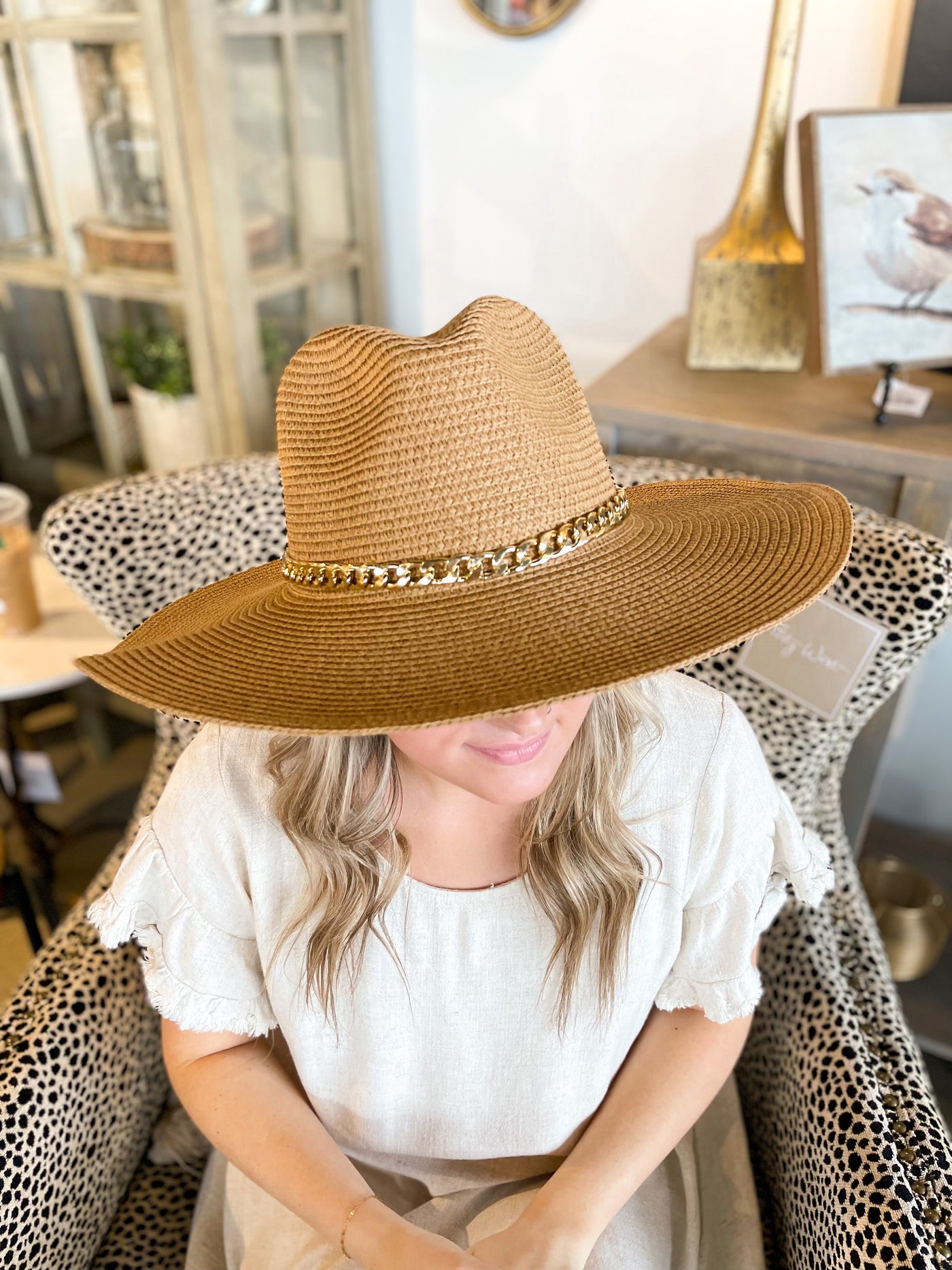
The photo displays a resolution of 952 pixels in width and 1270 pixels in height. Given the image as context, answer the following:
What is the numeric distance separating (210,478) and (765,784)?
0.70 meters

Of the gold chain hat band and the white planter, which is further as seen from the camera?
the white planter

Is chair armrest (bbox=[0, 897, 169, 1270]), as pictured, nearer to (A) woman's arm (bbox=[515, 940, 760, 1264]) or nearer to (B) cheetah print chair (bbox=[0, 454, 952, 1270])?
(B) cheetah print chair (bbox=[0, 454, 952, 1270])

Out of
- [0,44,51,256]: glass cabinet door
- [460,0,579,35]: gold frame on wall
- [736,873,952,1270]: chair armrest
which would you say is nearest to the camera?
[736,873,952,1270]: chair armrest

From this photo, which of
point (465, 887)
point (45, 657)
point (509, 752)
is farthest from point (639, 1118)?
point (45, 657)

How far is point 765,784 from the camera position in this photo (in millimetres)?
843

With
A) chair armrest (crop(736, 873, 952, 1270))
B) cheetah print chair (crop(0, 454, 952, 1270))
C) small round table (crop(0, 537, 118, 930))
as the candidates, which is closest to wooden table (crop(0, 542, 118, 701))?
small round table (crop(0, 537, 118, 930))

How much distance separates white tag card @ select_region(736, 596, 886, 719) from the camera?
931 mm

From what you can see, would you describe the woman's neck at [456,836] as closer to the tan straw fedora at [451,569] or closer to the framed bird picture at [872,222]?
the tan straw fedora at [451,569]

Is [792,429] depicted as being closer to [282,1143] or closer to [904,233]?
[904,233]

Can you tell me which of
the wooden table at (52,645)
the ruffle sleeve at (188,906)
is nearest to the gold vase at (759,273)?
the ruffle sleeve at (188,906)

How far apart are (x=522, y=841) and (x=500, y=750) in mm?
201

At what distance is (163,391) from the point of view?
6.65 ft

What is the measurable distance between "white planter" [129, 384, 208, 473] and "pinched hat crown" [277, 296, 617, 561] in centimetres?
149

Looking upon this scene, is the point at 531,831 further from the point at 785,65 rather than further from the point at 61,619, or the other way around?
the point at 61,619
